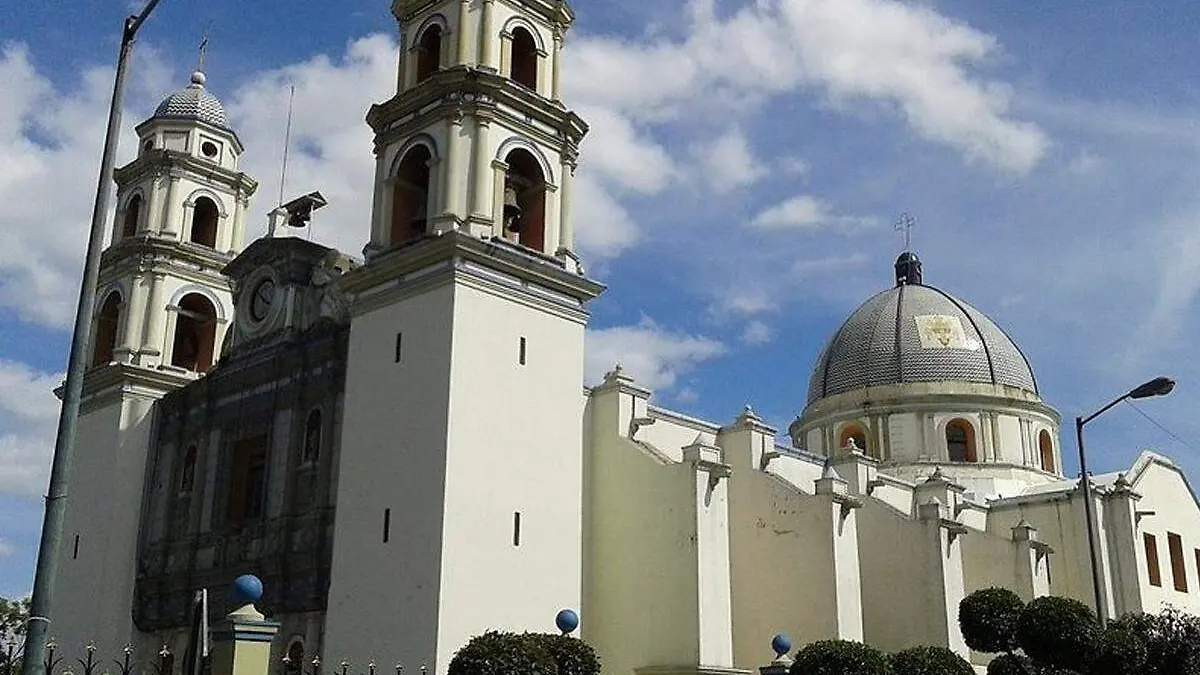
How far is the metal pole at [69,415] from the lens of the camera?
9797 millimetres

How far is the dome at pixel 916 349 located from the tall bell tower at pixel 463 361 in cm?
1723

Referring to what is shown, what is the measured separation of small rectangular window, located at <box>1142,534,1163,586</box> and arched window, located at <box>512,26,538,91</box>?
20.8 m

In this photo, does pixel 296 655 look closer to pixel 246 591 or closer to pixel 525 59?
pixel 246 591

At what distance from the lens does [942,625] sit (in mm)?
23953

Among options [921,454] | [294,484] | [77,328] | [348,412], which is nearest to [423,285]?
[348,412]

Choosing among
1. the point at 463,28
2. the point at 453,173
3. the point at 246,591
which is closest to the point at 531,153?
the point at 453,173

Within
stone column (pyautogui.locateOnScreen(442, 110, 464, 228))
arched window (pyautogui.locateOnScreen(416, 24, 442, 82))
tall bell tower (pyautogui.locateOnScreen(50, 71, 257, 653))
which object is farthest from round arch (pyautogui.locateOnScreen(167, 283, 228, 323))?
stone column (pyautogui.locateOnScreen(442, 110, 464, 228))

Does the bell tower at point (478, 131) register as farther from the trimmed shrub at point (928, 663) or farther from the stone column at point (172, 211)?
the trimmed shrub at point (928, 663)

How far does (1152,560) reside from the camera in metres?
33.7

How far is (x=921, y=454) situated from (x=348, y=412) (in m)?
20.0

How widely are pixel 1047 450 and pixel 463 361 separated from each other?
23.8 metres

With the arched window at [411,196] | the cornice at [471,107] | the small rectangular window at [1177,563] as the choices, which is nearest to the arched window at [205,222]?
the cornice at [471,107]

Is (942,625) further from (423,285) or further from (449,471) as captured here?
(423,285)

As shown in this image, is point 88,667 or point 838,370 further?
point 838,370
